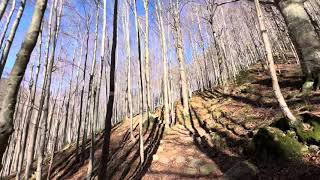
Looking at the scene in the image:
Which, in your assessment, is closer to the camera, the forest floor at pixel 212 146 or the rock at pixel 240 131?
the forest floor at pixel 212 146

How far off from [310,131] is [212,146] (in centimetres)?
506

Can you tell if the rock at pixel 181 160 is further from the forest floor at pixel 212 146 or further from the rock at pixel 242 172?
the rock at pixel 242 172

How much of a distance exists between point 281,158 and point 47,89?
10.3 m

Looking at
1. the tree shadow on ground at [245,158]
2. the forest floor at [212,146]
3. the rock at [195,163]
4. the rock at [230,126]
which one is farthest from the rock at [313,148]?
the rock at [230,126]

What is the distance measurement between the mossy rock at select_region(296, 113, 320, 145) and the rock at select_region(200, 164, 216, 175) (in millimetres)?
3472

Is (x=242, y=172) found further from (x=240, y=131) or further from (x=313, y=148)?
(x=240, y=131)

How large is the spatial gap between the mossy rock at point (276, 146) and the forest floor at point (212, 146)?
0.21 metres

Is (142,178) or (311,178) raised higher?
(311,178)

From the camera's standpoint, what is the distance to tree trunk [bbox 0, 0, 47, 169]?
352 cm

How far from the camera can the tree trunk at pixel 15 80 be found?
3.52m

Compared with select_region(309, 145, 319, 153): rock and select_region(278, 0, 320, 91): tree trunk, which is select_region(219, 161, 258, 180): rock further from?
select_region(278, 0, 320, 91): tree trunk

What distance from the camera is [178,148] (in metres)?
13.7

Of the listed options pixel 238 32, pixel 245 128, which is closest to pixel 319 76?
pixel 245 128

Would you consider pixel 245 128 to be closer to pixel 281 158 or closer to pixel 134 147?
pixel 281 158
